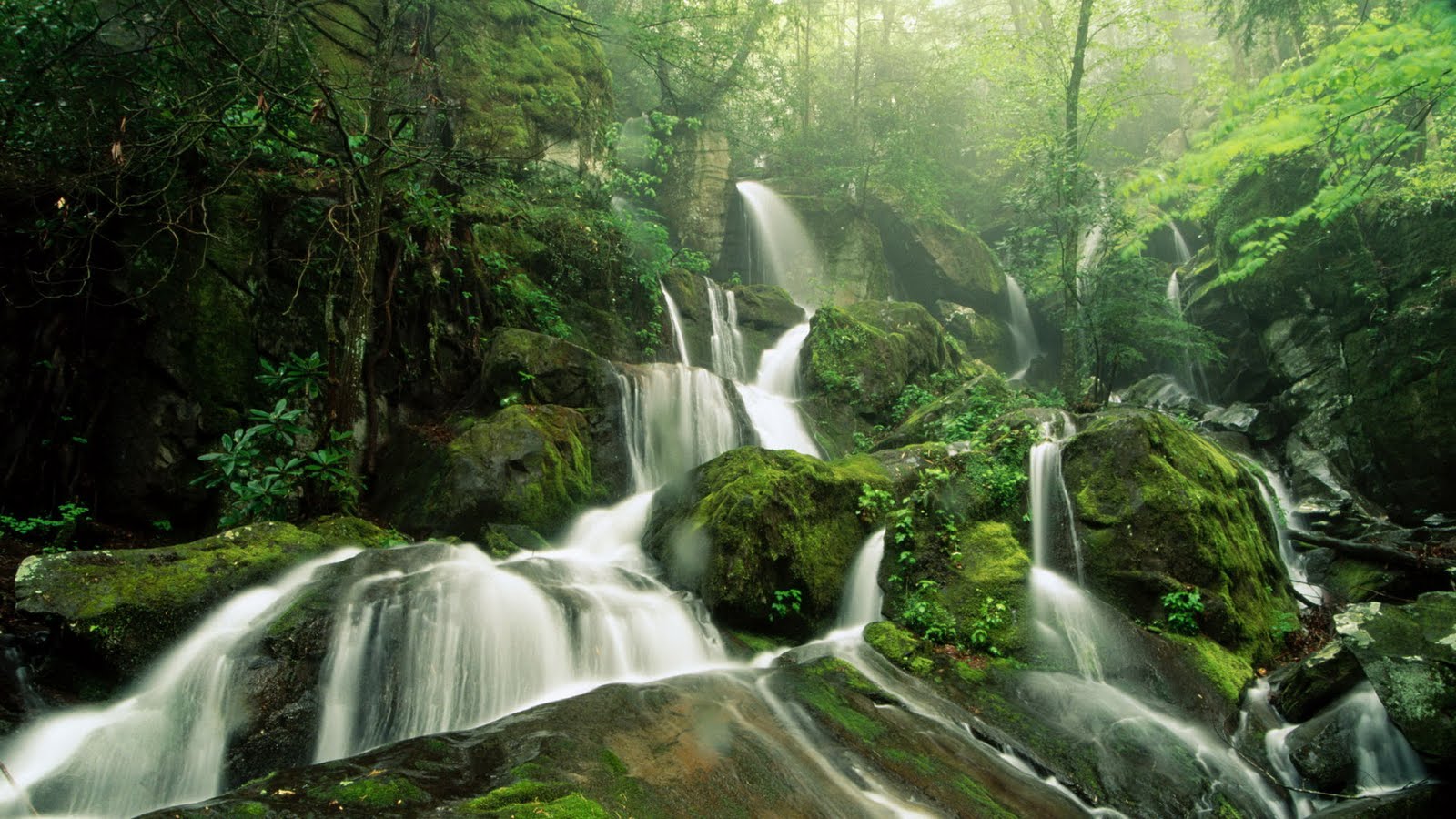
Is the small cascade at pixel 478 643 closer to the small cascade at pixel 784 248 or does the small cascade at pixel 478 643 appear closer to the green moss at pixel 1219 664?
the green moss at pixel 1219 664

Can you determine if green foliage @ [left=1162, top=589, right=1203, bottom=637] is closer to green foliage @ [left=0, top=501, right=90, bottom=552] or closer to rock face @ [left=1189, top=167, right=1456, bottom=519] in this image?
rock face @ [left=1189, top=167, right=1456, bottom=519]

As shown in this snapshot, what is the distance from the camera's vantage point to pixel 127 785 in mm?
3455

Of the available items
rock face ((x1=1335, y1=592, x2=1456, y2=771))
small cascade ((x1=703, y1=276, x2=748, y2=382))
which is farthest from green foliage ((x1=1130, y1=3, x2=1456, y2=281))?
small cascade ((x1=703, y1=276, x2=748, y2=382))

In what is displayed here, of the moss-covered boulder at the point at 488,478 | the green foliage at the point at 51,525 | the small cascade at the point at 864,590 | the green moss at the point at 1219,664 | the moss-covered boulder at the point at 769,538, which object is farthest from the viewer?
the moss-covered boulder at the point at 488,478

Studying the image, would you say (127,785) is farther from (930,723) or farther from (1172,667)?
(1172,667)

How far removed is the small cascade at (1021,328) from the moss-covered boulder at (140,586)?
20.5 m

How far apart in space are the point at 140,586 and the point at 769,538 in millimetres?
4644

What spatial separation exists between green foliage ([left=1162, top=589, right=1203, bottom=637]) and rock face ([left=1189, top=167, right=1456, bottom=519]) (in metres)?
6.04

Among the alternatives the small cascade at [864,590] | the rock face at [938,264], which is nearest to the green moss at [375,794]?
the small cascade at [864,590]

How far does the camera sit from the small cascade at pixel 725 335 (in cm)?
1377

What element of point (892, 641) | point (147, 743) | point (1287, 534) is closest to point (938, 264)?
point (1287, 534)

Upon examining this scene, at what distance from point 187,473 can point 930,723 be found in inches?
272

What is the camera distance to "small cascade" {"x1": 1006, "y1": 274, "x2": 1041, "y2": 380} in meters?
21.1

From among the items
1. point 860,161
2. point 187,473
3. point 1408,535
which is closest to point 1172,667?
point 1408,535
